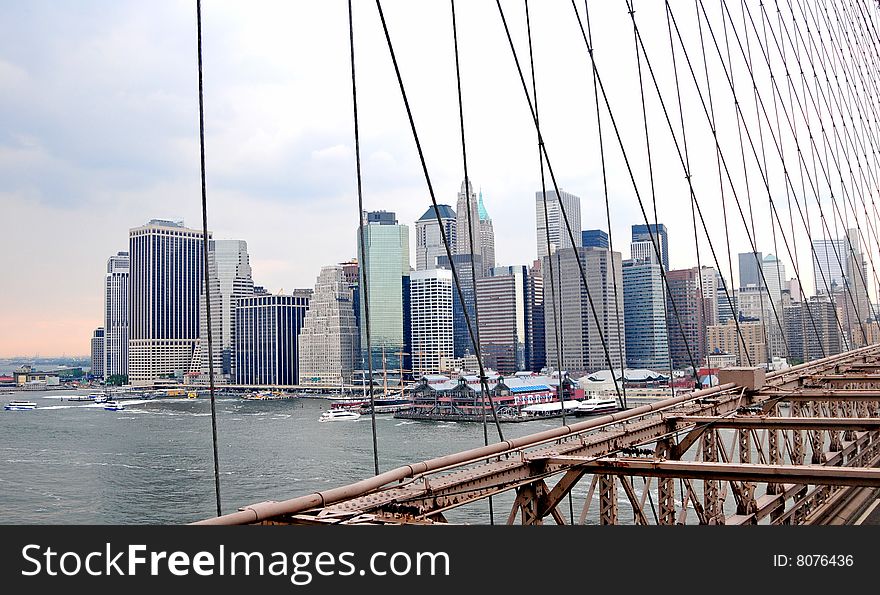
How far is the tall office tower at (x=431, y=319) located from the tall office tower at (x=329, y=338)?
18.4 feet

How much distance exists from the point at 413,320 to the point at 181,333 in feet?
90.5

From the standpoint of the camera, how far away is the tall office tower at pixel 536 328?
219 ft

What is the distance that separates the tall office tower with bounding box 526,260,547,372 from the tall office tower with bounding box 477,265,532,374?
46 centimetres

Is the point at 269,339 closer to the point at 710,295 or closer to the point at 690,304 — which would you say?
the point at 710,295

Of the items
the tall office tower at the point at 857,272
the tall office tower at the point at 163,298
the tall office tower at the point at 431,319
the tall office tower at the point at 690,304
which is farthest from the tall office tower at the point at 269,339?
the tall office tower at the point at 857,272

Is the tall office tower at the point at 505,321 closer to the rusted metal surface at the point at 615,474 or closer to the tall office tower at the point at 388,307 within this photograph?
the tall office tower at the point at 388,307

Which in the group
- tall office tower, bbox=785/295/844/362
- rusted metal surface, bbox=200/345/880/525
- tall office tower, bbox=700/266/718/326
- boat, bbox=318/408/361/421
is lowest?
boat, bbox=318/408/361/421

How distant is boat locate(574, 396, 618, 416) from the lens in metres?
43.6

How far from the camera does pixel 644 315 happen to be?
5553 cm

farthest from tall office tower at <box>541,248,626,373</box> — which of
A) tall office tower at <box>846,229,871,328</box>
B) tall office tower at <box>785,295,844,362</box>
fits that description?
tall office tower at <box>846,229,871,328</box>

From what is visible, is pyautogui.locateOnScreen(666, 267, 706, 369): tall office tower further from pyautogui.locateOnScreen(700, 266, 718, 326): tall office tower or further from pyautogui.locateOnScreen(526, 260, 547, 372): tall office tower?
pyautogui.locateOnScreen(526, 260, 547, 372): tall office tower
